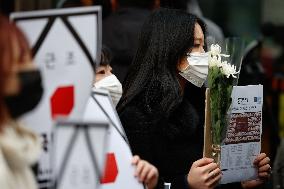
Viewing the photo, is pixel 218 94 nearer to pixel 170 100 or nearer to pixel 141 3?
pixel 170 100

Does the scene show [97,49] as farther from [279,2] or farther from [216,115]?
[279,2]

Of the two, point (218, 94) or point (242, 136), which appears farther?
point (242, 136)

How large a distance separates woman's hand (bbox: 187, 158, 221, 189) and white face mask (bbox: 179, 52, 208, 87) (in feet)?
1.39

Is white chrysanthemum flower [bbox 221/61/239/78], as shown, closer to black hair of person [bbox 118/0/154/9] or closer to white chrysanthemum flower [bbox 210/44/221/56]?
white chrysanthemum flower [bbox 210/44/221/56]

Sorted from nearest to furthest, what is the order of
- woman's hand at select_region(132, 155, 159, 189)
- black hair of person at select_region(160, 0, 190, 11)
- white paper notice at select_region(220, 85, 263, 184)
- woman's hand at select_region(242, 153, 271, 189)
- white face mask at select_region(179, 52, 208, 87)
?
woman's hand at select_region(132, 155, 159, 189), white face mask at select_region(179, 52, 208, 87), white paper notice at select_region(220, 85, 263, 184), woman's hand at select_region(242, 153, 271, 189), black hair of person at select_region(160, 0, 190, 11)

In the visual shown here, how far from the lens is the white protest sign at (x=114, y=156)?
3.42 metres

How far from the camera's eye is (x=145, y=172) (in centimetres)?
334

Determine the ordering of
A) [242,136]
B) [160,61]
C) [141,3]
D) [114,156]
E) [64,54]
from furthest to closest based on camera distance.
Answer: [141,3]
[242,136]
[160,61]
[114,156]
[64,54]

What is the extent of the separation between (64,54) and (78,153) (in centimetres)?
39

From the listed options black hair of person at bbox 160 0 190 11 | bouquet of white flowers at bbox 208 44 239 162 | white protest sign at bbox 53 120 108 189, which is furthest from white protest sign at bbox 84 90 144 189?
black hair of person at bbox 160 0 190 11

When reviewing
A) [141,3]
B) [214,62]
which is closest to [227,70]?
[214,62]

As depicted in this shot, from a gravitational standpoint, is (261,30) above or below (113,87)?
below

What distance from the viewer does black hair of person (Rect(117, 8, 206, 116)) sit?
13.0ft

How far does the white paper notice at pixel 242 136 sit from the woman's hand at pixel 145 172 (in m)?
0.89
